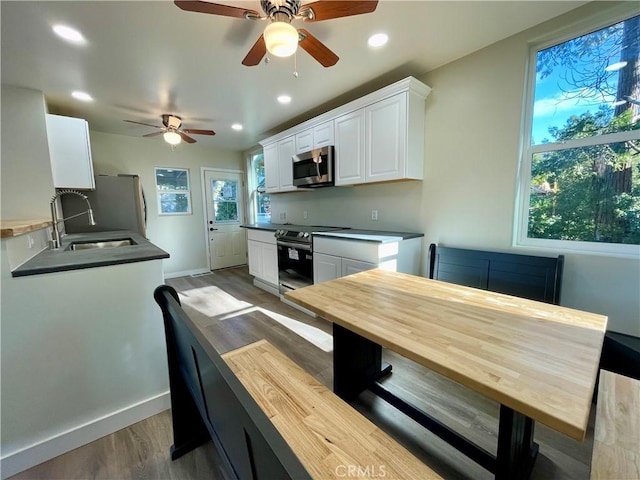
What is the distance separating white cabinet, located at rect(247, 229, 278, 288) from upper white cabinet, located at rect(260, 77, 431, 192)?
1404 mm

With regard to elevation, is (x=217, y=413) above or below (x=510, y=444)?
above

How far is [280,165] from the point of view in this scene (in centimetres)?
421

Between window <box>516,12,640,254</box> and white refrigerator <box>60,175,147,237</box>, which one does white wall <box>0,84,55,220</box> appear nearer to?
white refrigerator <box>60,175,147,237</box>

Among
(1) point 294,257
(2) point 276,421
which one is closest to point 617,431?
(2) point 276,421

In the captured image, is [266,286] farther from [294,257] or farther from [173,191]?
[173,191]

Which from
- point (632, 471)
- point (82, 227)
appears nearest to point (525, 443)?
point (632, 471)

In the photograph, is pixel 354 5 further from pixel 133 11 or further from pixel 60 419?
pixel 60 419

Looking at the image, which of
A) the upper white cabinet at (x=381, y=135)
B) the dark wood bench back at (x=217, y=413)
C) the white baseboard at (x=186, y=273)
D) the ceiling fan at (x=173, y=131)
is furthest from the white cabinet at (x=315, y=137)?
the white baseboard at (x=186, y=273)

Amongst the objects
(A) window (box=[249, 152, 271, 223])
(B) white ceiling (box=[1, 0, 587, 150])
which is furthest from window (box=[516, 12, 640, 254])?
(A) window (box=[249, 152, 271, 223])

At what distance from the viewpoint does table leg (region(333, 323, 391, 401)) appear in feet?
5.56

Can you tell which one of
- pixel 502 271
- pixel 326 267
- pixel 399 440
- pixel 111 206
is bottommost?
pixel 399 440

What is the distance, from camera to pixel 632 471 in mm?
716

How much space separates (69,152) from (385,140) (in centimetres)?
370

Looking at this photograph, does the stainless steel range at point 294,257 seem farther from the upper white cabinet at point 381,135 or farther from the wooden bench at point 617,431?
the wooden bench at point 617,431
